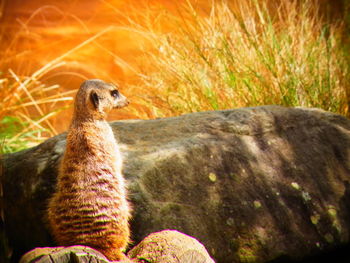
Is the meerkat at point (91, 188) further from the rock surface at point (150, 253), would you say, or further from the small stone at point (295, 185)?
the small stone at point (295, 185)

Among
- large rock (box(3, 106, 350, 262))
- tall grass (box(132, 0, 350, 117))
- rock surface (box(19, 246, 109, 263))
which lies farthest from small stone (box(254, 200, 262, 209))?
tall grass (box(132, 0, 350, 117))

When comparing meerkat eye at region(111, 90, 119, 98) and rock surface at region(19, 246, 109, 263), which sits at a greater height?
meerkat eye at region(111, 90, 119, 98)

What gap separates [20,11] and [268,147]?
4.72 meters

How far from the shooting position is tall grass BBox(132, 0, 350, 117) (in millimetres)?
3660

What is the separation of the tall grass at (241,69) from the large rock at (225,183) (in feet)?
2.57

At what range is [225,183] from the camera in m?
2.48

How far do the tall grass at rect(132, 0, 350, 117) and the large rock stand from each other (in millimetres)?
784

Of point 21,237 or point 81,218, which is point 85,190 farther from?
point 21,237

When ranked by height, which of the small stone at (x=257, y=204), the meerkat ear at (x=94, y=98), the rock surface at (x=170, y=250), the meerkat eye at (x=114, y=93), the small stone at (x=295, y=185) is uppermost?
the meerkat eye at (x=114, y=93)

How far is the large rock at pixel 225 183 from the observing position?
2311 millimetres

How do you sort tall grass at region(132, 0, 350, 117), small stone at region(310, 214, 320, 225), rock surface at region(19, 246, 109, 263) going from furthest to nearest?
tall grass at region(132, 0, 350, 117) → small stone at region(310, 214, 320, 225) → rock surface at region(19, 246, 109, 263)

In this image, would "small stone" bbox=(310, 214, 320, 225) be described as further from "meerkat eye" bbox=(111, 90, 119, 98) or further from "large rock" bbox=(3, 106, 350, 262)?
"meerkat eye" bbox=(111, 90, 119, 98)

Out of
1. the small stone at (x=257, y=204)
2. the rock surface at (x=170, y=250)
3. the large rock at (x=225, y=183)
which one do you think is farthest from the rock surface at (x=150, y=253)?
the small stone at (x=257, y=204)

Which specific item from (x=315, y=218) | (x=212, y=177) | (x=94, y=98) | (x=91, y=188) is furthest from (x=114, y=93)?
(x=315, y=218)
